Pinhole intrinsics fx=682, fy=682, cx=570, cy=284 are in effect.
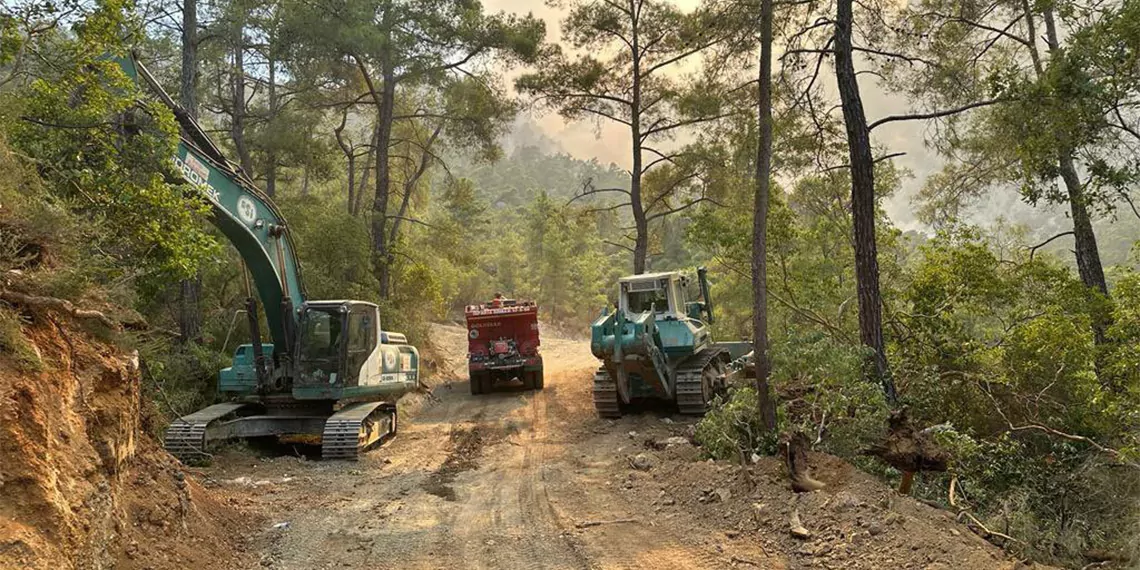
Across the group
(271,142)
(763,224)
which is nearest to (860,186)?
(763,224)

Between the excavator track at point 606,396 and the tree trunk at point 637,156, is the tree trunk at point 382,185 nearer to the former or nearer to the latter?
the tree trunk at point 637,156

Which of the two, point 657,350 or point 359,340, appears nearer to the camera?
point 359,340

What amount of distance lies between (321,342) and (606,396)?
5164 millimetres

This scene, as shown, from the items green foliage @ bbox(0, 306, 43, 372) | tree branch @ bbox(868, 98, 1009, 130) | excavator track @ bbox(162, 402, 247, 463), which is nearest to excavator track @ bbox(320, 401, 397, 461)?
excavator track @ bbox(162, 402, 247, 463)

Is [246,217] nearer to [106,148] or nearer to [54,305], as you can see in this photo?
[106,148]

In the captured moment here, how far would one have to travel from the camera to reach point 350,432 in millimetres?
9227

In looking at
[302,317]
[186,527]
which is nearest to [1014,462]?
[186,527]

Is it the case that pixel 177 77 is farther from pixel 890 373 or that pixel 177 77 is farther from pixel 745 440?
pixel 890 373

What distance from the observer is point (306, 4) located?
1508cm

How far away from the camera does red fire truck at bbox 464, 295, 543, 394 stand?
54.1 feet

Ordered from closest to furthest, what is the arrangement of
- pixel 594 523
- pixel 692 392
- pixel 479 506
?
pixel 594 523 → pixel 479 506 → pixel 692 392

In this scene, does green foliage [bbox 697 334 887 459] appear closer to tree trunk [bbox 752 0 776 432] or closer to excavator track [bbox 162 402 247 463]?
→ tree trunk [bbox 752 0 776 432]

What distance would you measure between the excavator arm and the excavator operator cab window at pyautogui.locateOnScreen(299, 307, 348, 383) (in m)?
0.20

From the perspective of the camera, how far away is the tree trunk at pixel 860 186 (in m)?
8.84
